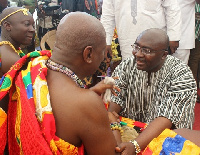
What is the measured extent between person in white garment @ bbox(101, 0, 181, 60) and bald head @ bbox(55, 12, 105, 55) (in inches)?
72.9

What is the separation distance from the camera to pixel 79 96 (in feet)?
3.68

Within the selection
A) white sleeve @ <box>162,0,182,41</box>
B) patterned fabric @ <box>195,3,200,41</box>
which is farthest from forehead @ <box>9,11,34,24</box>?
patterned fabric @ <box>195,3,200,41</box>

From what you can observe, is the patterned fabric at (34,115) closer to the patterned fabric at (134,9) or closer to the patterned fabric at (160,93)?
the patterned fabric at (160,93)

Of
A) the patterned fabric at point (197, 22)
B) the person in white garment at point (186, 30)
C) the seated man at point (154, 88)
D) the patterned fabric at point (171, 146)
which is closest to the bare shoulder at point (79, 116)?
the patterned fabric at point (171, 146)

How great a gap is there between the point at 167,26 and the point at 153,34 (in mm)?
1085

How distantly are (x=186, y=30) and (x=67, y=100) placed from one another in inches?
112

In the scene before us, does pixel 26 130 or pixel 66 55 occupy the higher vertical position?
pixel 66 55

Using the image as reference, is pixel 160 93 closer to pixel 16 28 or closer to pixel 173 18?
pixel 173 18

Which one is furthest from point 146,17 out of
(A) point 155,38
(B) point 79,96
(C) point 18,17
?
(B) point 79,96

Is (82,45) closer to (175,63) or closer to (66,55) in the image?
(66,55)

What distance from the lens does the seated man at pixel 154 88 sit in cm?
186

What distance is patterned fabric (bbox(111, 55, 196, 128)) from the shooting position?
6.21 feet

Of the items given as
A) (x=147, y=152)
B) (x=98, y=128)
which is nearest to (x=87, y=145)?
(x=98, y=128)

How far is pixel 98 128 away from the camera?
3.76 ft
